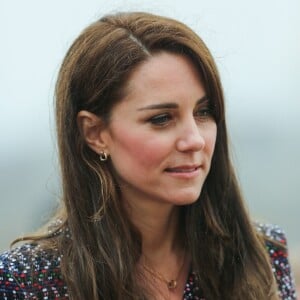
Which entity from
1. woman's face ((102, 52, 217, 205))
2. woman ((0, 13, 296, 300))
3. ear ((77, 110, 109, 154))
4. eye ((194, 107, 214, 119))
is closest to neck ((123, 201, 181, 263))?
woman ((0, 13, 296, 300))

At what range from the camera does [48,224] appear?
10.3 ft

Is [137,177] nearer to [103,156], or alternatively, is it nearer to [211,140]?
[103,156]

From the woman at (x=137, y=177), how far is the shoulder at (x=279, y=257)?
83 mm

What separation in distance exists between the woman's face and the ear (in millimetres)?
33

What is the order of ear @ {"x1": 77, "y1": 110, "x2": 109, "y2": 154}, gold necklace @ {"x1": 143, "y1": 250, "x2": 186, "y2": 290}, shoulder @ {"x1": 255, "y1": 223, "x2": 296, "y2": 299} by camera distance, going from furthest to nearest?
shoulder @ {"x1": 255, "y1": 223, "x2": 296, "y2": 299}, gold necklace @ {"x1": 143, "y1": 250, "x2": 186, "y2": 290}, ear @ {"x1": 77, "y1": 110, "x2": 109, "y2": 154}

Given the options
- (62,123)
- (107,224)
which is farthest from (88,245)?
(62,123)

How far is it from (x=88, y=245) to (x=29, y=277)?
0.21 metres

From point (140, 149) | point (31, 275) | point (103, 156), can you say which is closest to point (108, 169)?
point (103, 156)

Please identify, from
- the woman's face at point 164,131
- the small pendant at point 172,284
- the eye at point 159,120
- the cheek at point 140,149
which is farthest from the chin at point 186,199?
the small pendant at point 172,284

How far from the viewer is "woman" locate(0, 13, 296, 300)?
114 inches

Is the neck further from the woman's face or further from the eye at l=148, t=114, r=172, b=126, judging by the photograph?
the eye at l=148, t=114, r=172, b=126

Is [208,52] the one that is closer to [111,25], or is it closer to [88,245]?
[111,25]

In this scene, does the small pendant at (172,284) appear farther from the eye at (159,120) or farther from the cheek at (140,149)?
the eye at (159,120)

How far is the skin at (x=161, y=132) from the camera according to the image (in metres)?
2.87
